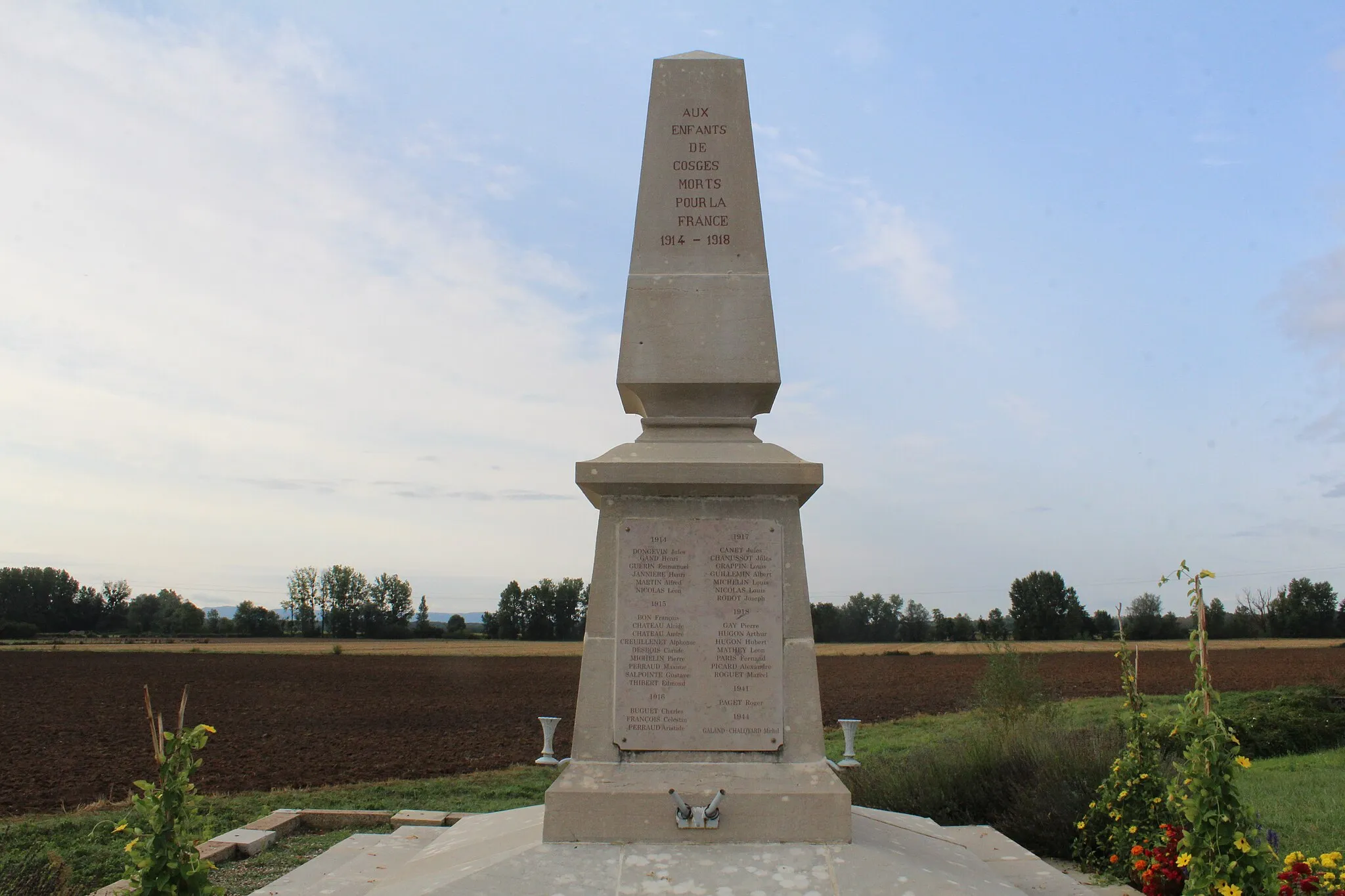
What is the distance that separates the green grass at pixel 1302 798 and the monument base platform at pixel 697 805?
5.70 meters

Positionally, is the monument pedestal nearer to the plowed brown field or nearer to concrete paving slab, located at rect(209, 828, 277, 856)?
concrete paving slab, located at rect(209, 828, 277, 856)

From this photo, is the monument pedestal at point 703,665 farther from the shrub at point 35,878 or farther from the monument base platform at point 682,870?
the shrub at point 35,878

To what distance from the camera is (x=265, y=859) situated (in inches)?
304

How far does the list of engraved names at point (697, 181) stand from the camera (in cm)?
610

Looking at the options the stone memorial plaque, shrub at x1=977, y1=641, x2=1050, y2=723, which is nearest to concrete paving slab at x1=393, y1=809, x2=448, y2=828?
the stone memorial plaque

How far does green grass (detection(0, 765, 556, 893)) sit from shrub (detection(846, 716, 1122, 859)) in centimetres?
478

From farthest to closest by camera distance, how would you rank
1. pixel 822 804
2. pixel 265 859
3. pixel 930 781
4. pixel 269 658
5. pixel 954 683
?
pixel 269 658 → pixel 954 683 → pixel 930 781 → pixel 265 859 → pixel 822 804

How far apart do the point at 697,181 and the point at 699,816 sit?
3901 mm

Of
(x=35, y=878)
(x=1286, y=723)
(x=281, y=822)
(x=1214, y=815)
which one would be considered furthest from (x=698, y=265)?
(x=1286, y=723)

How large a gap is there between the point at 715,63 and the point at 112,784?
1534 cm

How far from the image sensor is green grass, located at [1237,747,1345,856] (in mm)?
8695

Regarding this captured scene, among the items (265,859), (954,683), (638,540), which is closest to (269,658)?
(954,683)

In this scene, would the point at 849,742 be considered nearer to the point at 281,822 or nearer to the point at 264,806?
the point at 281,822

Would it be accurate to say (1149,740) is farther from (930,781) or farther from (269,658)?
(269,658)
